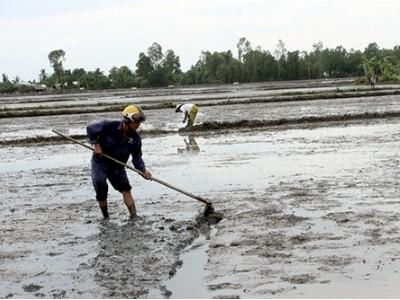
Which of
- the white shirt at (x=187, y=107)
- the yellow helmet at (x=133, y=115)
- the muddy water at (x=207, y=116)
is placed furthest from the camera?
the muddy water at (x=207, y=116)

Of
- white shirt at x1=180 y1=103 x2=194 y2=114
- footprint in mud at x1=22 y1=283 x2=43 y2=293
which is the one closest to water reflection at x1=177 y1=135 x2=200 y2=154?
white shirt at x1=180 y1=103 x2=194 y2=114

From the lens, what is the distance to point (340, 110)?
24.3m

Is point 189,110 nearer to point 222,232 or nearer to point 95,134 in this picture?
point 95,134

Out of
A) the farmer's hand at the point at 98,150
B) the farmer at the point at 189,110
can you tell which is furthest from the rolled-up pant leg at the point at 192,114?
the farmer's hand at the point at 98,150

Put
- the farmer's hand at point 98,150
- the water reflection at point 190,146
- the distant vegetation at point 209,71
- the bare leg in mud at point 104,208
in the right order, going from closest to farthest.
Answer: the farmer's hand at point 98,150 → the bare leg in mud at point 104,208 → the water reflection at point 190,146 → the distant vegetation at point 209,71

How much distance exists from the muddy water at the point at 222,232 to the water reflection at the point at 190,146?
1.94m

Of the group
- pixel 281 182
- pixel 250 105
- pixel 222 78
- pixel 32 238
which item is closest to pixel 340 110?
pixel 250 105

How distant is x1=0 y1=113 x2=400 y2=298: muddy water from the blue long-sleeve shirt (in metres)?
0.85

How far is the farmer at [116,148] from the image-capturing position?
296 inches

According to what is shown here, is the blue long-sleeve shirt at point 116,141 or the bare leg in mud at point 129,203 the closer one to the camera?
the blue long-sleeve shirt at point 116,141

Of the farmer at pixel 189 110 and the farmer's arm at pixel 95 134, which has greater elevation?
the farmer's arm at pixel 95 134

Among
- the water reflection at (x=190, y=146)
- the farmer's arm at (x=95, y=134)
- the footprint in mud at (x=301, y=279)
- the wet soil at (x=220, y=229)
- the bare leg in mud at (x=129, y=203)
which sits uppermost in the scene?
the farmer's arm at (x=95, y=134)

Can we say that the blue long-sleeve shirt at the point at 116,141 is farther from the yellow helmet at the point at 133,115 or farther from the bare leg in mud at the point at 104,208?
the bare leg in mud at the point at 104,208

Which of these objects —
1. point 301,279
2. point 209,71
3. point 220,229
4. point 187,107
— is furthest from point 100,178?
point 209,71
